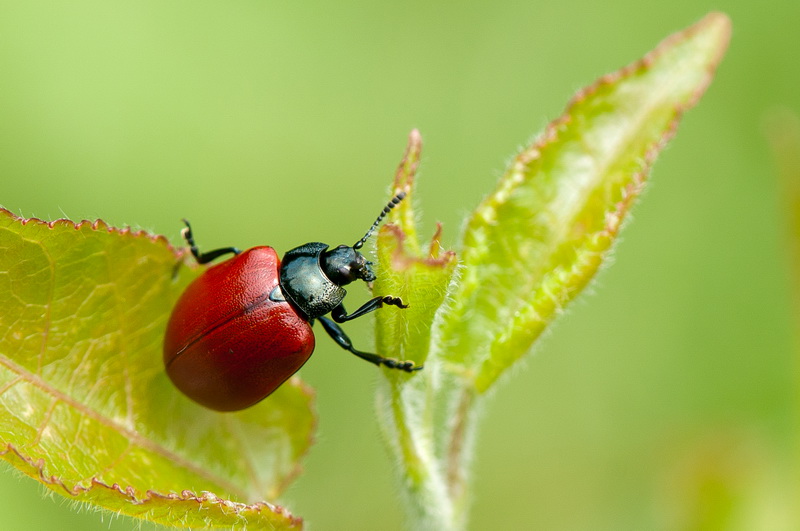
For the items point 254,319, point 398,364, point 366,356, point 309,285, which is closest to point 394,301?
point 398,364

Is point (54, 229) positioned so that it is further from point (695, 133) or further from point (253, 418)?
point (695, 133)

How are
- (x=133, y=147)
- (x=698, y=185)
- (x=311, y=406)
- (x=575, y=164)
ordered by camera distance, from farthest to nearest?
(x=698, y=185) < (x=133, y=147) < (x=311, y=406) < (x=575, y=164)

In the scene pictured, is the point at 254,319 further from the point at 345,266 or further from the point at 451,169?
the point at 451,169

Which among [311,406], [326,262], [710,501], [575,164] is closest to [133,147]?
[326,262]

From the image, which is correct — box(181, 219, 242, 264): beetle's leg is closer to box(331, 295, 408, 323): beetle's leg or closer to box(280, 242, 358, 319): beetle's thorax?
box(280, 242, 358, 319): beetle's thorax

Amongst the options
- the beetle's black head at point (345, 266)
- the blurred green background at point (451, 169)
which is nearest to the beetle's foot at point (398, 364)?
the beetle's black head at point (345, 266)

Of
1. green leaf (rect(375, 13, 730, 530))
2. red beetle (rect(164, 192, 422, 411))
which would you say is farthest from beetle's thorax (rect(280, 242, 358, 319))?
green leaf (rect(375, 13, 730, 530))

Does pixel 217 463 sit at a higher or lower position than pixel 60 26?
lower
